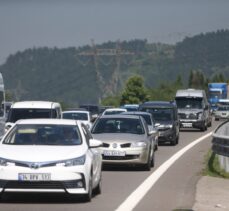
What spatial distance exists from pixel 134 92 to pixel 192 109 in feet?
229

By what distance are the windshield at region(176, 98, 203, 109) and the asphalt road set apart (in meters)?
31.0

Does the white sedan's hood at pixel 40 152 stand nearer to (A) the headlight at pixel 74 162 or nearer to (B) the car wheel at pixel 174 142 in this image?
(A) the headlight at pixel 74 162

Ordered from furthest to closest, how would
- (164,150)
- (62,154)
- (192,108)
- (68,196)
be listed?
(192,108) → (164,150) → (68,196) → (62,154)

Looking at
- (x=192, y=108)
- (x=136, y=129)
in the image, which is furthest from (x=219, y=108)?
(x=136, y=129)

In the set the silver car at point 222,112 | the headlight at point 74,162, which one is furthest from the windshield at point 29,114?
the silver car at point 222,112

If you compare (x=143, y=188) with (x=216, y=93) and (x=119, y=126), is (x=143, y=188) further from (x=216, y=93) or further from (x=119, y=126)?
(x=216, y=93)

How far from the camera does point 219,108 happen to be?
8619 cm

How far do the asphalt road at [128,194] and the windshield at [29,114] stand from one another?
5.80 m

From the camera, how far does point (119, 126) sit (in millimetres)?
25328

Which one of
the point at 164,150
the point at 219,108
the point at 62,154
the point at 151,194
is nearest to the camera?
the point at 62,154

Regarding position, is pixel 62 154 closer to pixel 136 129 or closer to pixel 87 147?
pixel 87 147

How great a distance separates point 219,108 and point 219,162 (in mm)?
62051

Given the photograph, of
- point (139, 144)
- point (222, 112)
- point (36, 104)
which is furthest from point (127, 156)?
point (222, 112)

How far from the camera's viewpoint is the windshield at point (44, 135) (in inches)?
640
